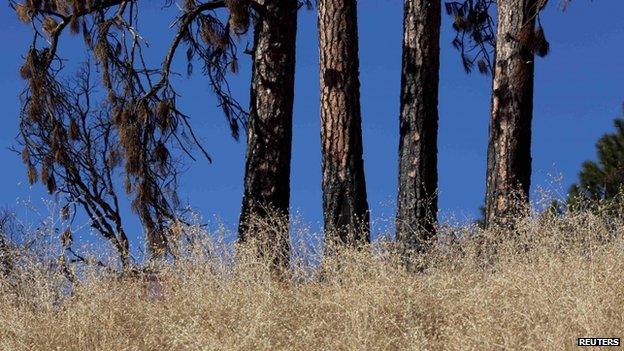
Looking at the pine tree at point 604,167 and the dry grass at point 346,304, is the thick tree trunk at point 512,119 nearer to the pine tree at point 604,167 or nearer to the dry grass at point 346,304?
the dry grass at point 346,304

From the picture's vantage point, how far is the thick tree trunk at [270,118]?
914cm

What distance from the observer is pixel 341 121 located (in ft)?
29.8

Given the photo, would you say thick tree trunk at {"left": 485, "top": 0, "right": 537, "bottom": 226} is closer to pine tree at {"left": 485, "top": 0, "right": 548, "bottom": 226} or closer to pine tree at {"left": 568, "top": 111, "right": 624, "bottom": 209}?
pine tree at {"left": 485, "top": 0, "right": 548, "bottom": 226}

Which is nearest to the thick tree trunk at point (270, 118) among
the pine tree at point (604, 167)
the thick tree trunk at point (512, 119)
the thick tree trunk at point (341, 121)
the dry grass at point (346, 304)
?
the thick tree trunk at point (341, 121)

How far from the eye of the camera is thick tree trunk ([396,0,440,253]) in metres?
9.05

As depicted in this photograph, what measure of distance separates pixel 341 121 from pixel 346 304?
3366mm

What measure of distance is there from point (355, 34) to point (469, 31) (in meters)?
2.67

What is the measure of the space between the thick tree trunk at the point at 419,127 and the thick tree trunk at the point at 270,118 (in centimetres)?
111

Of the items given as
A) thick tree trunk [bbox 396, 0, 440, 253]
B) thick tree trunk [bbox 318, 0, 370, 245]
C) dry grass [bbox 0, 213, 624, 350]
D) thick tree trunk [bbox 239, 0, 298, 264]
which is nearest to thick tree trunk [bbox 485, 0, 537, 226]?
thick tree trunk [bbox 396, 0, 440, 253]

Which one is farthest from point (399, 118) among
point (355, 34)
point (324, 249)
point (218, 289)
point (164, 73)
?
point (218, 289)

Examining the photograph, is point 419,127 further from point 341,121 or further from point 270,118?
point 270,118

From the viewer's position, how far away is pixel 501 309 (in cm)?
553

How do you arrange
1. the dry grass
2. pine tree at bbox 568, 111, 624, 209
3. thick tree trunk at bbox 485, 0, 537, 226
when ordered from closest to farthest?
1. the dry grass
2. thick tree trunk at bbox 485, 0, 537, 226
3. pine tree at bbox 568, 111, 624, 209

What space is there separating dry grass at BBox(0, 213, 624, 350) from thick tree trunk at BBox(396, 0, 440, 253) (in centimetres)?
153
